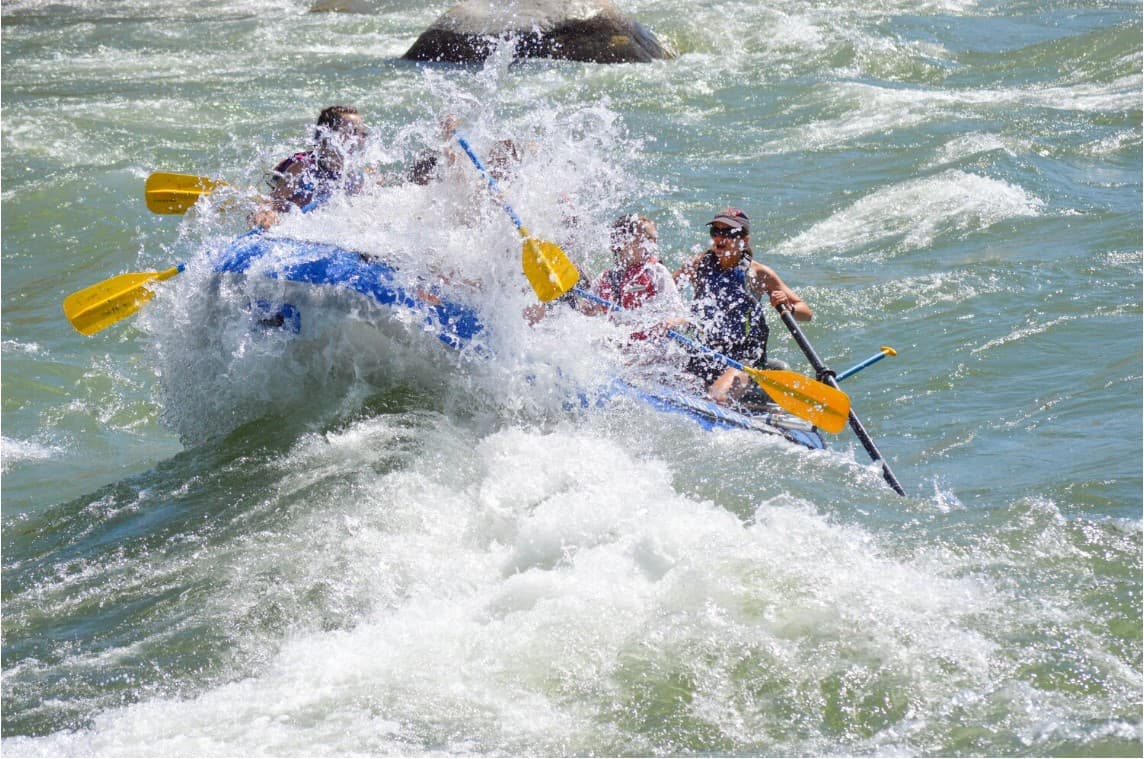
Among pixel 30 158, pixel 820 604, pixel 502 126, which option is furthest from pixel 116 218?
pixel 820 604

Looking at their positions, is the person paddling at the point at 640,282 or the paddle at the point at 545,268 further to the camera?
the person paddling at the point at 640,282

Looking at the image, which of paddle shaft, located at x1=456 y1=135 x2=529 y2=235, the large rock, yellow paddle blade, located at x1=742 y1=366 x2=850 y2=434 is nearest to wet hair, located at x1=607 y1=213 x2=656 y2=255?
paddle shaft, located at x1=456 y1=135 x2=529 y2=235

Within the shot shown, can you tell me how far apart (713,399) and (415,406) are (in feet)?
5.07

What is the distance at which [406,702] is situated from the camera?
4.23 metres

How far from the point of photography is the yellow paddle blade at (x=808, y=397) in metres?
6.10

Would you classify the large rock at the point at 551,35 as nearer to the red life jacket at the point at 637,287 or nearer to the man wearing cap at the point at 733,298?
the man wearing cap at the point at 733,298

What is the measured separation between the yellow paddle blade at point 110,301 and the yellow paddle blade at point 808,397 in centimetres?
281

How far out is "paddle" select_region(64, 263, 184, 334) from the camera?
6223 millimetres

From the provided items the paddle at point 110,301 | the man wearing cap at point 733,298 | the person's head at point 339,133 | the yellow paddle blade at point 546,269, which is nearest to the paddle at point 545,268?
the yellow paddle blade at point 546,269

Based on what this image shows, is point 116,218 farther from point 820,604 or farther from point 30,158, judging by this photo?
point 820,604

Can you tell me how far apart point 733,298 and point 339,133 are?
2.22m

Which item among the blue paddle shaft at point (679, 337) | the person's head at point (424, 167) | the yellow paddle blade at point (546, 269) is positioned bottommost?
the blue paddle shaft at point (679, 337)

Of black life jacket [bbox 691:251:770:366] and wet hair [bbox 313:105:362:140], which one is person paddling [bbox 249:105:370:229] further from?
black life jacket [bbox 691:251:770:366]

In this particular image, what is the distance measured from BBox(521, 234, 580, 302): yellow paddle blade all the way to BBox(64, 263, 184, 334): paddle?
5.52 ft
